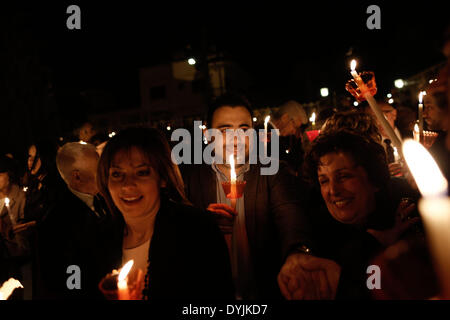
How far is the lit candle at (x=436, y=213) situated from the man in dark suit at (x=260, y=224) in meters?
1.12

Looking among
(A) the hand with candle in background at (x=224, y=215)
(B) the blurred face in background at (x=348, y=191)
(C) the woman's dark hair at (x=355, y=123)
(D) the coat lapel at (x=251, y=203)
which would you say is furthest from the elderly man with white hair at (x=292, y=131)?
(A) the hand with candle in background at (x=224, y=215)

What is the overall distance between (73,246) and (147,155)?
0.81 meters

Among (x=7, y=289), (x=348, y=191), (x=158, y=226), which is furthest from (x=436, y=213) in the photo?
(x=7, y=289)

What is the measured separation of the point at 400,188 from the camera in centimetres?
206

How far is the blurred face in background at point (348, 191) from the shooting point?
1958mm

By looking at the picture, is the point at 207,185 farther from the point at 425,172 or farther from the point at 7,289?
the point at 425,172

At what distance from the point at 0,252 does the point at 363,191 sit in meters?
3.82

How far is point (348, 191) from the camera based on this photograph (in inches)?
77.7

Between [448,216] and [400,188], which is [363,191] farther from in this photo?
[448,216]

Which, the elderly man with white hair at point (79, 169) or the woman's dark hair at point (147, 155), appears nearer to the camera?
the woman's dark hair at point (147, 155)

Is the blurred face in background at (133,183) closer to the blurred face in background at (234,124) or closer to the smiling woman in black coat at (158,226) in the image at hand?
the smiling woman in black coat at (158,226)

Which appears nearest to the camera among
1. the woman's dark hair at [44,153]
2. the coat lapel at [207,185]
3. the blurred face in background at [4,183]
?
the coat lapel at [207,185]

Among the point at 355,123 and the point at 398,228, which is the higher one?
the point at 355,123
